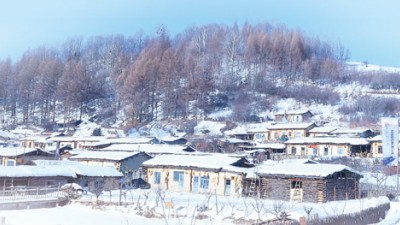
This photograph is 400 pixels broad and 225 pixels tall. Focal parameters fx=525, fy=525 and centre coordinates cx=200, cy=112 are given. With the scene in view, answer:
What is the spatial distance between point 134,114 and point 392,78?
1504 inches

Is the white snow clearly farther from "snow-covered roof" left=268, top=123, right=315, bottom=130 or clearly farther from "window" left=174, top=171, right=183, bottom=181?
"snow-covered roof" left=268, top=123, right=315, bottom=130

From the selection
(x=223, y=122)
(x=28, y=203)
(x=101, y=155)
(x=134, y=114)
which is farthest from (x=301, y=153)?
(x=28, y=203)

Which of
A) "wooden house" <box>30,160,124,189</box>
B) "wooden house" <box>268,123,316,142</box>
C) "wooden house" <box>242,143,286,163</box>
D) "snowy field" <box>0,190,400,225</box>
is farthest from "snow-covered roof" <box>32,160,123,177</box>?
Result: "wooden house" <box>268,123,316,142</box>

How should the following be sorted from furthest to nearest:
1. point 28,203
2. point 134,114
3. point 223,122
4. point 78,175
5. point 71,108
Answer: point 71,108 < point 134,114 < point 223,122 < point 78,175 < point 28,203

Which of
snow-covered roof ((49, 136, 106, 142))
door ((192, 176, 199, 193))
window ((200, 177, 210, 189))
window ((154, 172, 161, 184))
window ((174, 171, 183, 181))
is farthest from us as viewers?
snow-covered roof ((49, 136, 106, 142))

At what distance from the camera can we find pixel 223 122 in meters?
59.7

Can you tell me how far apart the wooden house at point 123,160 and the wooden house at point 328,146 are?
17037 mm

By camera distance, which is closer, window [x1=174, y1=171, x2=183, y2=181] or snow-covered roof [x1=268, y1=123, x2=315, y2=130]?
window [x1=174, y1=171, x2=183, y2=181]

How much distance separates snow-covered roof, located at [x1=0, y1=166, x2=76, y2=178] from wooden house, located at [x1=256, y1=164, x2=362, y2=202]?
10060 mm

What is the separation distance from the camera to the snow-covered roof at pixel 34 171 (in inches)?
982

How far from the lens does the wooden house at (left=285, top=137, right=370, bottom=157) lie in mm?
45000

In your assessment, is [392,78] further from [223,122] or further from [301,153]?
[301,153]

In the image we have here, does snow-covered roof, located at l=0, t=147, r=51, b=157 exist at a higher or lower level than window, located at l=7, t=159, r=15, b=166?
higher

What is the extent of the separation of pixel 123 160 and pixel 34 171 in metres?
9.13
